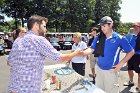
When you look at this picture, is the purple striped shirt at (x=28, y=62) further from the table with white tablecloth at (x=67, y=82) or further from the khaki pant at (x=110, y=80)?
the khaki pant at (x=110, y=80)

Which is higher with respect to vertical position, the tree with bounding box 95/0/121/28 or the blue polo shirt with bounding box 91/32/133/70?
the blue polo shirt with bounding box 91/32/133/70

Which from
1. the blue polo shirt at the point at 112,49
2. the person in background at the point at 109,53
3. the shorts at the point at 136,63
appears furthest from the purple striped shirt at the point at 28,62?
the shorts at the point at 136,63

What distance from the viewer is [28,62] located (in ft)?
12.8

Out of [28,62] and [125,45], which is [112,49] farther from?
[28,62]

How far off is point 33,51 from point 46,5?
40.9 meters

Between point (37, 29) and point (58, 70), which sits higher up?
point (37, 29)

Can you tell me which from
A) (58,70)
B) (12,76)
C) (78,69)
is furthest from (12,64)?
(78,69)

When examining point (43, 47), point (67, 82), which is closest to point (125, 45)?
point (67, 82)

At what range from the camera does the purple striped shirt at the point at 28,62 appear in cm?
389

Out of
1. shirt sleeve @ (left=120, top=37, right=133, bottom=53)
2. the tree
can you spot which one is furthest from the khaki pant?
the tree

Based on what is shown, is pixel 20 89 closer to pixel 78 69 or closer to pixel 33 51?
pixel 33 51

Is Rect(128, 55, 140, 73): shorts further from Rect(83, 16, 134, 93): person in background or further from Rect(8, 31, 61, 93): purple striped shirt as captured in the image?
Rect(8, 31, 61, 93): purple striped shirt

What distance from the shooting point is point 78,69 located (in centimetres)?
885

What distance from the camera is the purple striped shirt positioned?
389 centimetres
